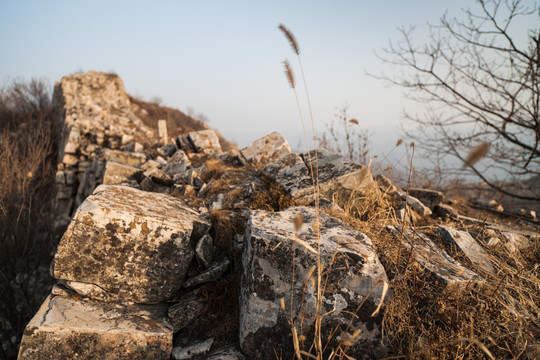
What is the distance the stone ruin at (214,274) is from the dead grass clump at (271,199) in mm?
67

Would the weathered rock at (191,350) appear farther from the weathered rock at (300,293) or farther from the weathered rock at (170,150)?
the weathered rock at (170,150)

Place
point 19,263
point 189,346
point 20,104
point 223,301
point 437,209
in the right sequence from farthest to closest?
1. point 20,104
2. point 19,263
3. point 437,209
4. point 223,301
5. point 189,346

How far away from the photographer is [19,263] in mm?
5672

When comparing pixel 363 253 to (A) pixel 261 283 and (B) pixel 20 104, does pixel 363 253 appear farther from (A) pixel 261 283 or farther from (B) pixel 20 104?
(B) pixel 20 104

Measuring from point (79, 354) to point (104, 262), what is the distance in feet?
2.06

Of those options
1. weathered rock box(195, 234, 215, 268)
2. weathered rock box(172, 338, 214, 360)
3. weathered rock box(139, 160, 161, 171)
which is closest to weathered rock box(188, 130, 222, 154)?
weathered rock box(139, 160, 161, 171)

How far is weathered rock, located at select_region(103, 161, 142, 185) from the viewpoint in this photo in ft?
13.3

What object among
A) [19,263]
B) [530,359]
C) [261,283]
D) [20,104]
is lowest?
[19,263]

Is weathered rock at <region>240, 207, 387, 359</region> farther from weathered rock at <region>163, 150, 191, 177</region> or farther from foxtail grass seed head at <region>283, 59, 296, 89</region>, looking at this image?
weathered rock at <region>163, 150, 191, 177</region>

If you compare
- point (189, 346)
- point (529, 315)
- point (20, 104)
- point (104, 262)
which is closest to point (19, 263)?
point (104, 262)

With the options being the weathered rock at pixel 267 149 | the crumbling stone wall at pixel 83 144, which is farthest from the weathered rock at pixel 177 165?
the crumbling stone wall at pixel 83 144

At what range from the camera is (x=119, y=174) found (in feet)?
13.7

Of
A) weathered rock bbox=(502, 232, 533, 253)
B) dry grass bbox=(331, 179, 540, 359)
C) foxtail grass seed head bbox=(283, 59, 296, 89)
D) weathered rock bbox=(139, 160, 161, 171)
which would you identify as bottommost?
dry grass bbox=(331, 179, 540, 359)

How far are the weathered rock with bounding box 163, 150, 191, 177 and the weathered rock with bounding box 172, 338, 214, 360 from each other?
8.47 feet
